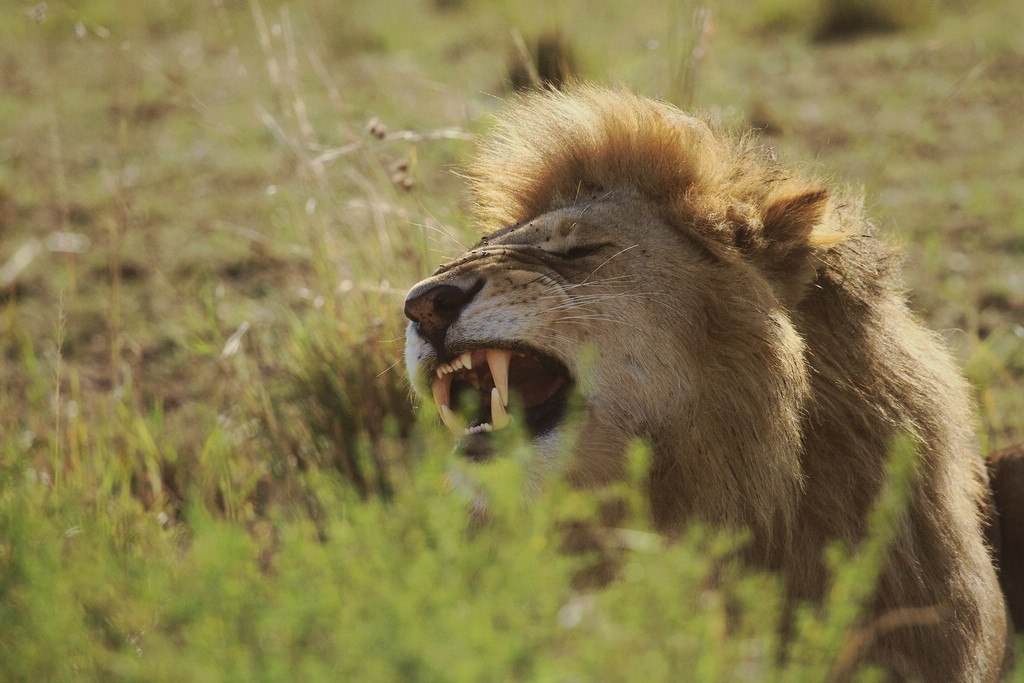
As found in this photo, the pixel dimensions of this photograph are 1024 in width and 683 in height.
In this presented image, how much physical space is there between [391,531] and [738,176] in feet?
4.21

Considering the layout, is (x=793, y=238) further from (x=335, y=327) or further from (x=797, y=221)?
(x=335, y=327)

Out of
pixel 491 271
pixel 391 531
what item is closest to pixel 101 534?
pixel 391 531

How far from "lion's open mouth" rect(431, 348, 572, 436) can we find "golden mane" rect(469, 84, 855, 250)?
0.51 meters

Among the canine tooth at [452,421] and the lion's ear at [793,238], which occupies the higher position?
the lion's ear at [793,238]

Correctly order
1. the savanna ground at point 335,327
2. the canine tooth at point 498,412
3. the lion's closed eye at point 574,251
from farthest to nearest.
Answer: the lion's closed eye at point 574,251, the canine tooth at point 498,412, the savanna ground at point 335,327

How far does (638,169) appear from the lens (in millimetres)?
2625

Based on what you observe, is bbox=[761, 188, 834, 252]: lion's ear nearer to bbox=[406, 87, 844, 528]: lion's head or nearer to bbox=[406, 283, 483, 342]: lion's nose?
bbox=[406, 87, 844, 528]: lion's head

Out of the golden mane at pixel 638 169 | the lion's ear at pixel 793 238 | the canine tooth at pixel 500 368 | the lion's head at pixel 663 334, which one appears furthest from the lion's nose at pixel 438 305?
the lion's ear at pixel 793 238

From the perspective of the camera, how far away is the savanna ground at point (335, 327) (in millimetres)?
1609

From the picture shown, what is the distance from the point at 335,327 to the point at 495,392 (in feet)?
5.93

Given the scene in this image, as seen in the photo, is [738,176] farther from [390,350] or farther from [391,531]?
[390,350]

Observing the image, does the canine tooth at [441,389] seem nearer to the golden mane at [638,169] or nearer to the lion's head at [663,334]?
the lion's head at [663,334]

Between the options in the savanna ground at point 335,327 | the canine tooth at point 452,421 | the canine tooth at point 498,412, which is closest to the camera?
the savanna ground at point 335,327

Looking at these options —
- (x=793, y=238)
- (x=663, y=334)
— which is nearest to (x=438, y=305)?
(x=663, y=334)
